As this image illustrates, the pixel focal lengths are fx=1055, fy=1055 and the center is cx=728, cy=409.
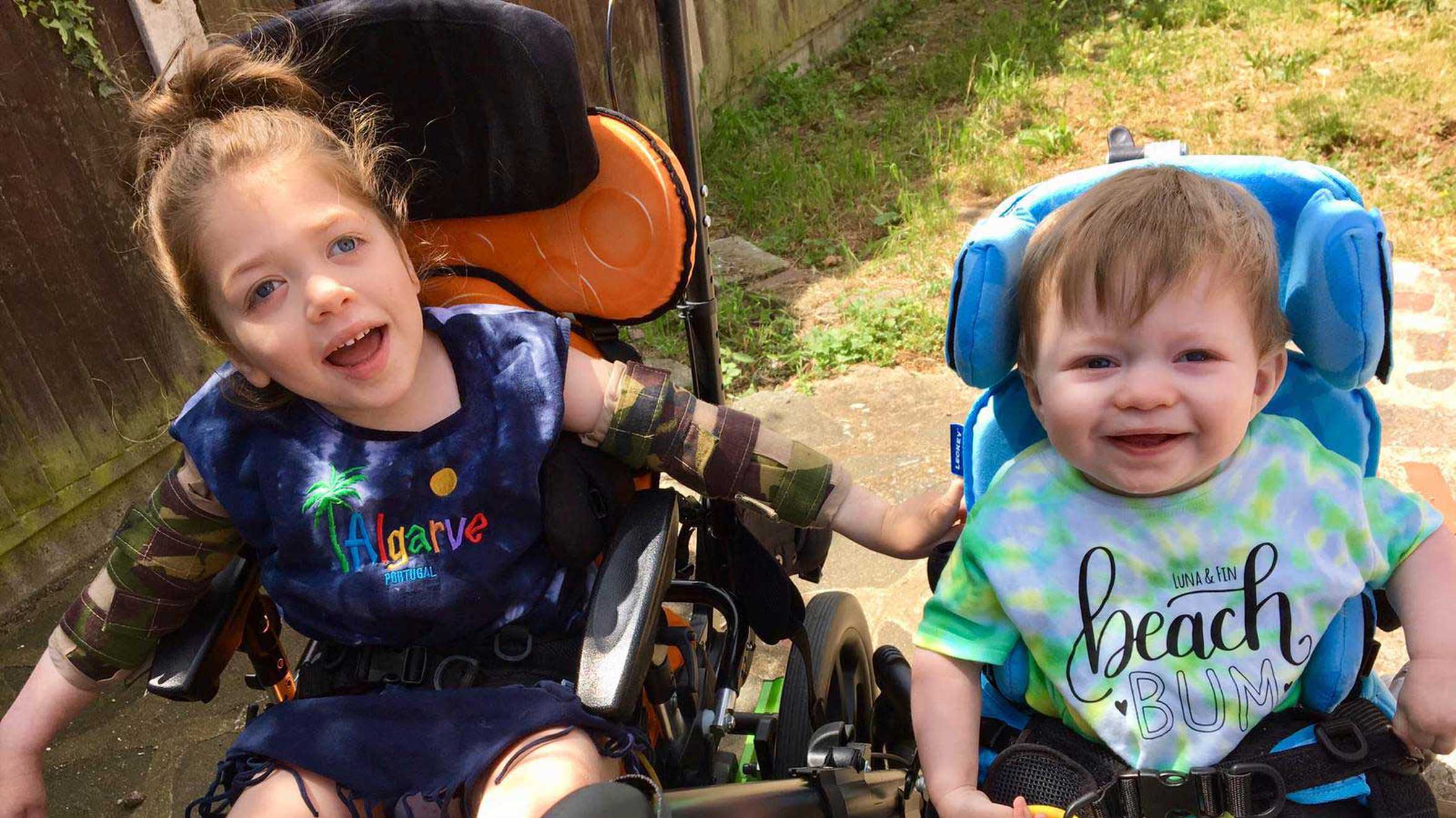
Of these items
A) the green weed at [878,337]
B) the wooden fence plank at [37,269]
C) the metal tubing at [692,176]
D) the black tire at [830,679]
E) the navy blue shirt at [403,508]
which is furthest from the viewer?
the green weed at [878,337]

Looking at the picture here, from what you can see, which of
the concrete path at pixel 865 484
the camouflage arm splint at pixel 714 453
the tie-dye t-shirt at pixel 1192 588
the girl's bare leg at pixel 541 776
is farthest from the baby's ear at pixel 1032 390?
the concrete path at pixel 865 484

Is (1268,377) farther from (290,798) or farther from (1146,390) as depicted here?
(290,798)

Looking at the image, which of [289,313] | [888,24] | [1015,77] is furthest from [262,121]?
[888,24]

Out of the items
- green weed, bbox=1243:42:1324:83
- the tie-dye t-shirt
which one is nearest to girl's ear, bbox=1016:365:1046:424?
the tie-dye t-shirt

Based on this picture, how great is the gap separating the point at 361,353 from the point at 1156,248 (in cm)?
100

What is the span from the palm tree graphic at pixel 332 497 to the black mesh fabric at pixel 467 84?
47cm

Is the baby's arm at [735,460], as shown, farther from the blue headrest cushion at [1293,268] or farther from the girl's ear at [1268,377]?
the girl's ear at [1268,377]

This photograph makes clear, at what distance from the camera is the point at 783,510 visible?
5.01 ft

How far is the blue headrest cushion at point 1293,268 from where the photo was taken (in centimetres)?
118

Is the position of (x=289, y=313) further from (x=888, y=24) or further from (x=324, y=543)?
(x=888, y=24)

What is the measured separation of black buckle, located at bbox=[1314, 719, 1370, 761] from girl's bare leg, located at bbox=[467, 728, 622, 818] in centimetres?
82

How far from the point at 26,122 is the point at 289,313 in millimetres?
1999

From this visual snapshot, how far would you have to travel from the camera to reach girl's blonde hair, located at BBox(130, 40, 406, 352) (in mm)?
1395

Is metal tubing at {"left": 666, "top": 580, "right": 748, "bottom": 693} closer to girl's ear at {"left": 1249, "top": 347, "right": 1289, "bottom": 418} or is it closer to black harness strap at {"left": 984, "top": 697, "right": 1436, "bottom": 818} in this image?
black harness strap at {"left": 984, "top": 697, "right": 1436, "bottom": 818}
